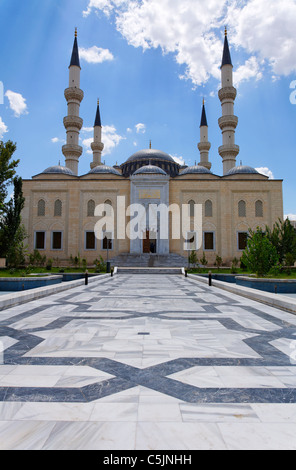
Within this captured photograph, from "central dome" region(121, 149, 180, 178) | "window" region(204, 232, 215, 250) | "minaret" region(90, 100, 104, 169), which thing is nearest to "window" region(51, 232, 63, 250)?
"central dome" region(121, 149, 180, 178)

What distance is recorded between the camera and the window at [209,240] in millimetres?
25953

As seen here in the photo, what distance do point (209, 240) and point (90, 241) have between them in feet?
33.3

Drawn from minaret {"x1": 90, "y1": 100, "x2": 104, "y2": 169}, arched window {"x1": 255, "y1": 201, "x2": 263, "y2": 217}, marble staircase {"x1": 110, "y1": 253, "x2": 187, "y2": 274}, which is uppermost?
minaret {"x1": 90, "y1": 100, "x2": 104, "y2": 169}

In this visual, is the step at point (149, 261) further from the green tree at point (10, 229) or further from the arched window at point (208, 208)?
the green tree at point (10, 229)

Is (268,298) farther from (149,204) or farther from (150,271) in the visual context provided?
(149,204)

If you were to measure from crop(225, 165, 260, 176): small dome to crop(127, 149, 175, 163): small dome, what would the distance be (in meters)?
7.81

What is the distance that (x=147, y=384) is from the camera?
2.37m

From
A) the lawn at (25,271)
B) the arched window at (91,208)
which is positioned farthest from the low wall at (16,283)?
the arched window at (91,208)

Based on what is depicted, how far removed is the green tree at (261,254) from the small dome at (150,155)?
23194mm

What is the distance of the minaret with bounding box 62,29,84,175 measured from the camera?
28266 mm

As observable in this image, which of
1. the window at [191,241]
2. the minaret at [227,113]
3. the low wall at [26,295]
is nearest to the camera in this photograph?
the low wall at [26,295]

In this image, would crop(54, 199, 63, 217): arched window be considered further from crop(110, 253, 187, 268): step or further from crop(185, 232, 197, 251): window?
crop(185, 232, 197, 251): window

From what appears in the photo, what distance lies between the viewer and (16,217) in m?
15.3

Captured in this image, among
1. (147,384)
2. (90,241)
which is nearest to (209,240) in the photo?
(90,241)
